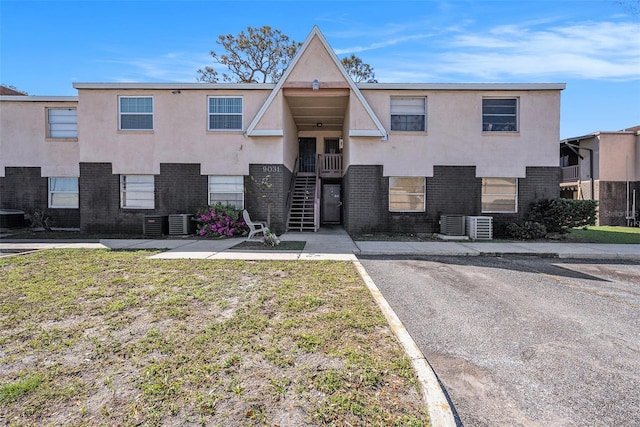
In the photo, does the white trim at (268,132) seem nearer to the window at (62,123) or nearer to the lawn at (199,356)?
the lawn at (199,356)

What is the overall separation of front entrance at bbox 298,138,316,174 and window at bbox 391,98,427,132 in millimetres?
6739

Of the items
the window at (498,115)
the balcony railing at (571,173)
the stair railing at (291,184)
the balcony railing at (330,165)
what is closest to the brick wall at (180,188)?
the stair railing at (291,184)

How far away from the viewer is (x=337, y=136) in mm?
18922

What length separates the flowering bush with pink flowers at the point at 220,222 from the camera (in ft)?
41.5

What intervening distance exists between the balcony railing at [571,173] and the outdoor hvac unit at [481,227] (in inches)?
622

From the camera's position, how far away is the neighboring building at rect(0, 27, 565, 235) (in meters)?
13.2

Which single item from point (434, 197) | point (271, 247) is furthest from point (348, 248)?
point (434, 197)

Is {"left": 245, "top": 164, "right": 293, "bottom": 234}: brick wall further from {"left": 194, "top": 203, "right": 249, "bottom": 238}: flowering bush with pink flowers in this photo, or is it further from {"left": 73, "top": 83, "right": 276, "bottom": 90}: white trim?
{"left": 73, "top": 83, "right": 276, "bottom": 90}: white trim

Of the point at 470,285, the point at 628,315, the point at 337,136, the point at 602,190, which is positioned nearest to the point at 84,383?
the point at 470,285

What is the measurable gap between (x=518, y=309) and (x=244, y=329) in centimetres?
390

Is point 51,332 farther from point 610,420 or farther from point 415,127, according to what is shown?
point 415,127

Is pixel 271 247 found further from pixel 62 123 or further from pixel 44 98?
pixel 44 98

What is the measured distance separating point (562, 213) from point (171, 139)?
15288 mm

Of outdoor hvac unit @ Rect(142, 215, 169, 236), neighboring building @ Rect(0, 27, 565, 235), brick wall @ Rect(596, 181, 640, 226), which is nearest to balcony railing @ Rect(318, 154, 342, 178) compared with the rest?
neighboring building @ Rect(0, 27, 565, 235)
